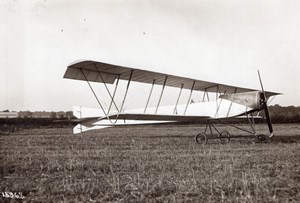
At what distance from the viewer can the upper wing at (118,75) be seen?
11820 millimetres

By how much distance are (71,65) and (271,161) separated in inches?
290

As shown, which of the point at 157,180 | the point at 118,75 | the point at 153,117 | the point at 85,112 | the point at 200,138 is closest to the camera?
the point at 157,180

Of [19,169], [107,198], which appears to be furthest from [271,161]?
[19,169]

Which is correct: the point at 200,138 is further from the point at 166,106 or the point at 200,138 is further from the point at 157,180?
the point at 157,180

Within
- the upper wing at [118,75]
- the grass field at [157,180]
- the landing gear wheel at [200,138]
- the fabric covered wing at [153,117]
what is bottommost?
the grass field at [157,180]

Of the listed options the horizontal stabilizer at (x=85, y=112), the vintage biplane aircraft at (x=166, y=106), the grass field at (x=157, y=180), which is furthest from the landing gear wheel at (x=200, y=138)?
the grass field at (x=157, y=180)

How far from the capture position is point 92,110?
1700cm

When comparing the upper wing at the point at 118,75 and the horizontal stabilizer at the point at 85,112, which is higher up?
the upper wing at the point at 118,75

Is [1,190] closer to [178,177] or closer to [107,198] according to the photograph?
[107,198]

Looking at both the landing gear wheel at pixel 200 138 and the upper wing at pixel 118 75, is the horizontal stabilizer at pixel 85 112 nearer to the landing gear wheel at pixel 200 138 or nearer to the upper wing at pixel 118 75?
the upper wing at pixel 118 75

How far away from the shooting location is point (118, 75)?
13617 mm

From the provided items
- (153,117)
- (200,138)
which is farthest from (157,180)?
(200,138)

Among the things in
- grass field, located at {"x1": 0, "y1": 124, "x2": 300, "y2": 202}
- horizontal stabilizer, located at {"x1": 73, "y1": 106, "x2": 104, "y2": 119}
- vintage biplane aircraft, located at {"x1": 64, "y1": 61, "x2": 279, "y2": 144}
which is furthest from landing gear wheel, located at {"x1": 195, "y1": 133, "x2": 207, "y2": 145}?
grass field, located at {"x1": 0, "y1": 124, "x2": 300, "y2": 202}

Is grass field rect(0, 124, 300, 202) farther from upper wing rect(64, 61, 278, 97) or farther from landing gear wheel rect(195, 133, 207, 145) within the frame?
landing gear wheel rect(195, 133, 207, 145)
